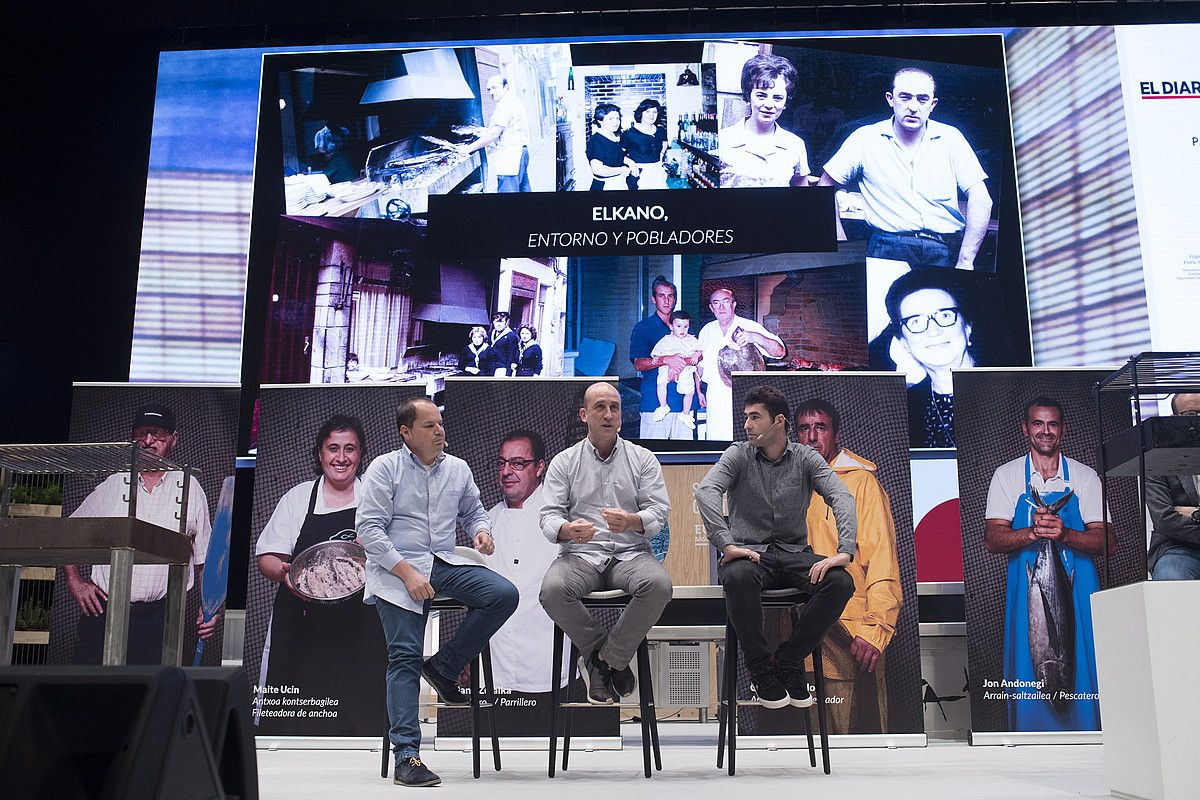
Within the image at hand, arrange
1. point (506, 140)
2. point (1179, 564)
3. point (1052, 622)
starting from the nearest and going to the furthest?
point (1179, 564) < point (1052, 622) < point (506, 140)

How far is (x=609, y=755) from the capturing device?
4.51 meters

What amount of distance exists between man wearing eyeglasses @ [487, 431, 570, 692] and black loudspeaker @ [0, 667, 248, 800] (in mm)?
3097

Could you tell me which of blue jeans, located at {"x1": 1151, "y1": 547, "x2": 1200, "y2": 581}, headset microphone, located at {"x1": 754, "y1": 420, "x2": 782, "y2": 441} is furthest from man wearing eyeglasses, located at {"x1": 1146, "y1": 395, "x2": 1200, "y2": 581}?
headset microphone, located at {"x1": 754, "y1": 420, "x2": 782, "y2": 441}

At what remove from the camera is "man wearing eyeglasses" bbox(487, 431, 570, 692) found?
4734mm

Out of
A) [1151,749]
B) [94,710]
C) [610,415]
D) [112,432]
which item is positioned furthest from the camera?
[112,432]

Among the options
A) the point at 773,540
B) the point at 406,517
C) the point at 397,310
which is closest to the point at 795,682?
the point at 773,540

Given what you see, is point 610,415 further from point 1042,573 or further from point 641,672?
point 1042,573

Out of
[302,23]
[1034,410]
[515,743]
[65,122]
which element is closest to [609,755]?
[515,743]

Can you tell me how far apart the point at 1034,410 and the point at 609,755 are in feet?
8.72

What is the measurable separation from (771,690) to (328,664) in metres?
2.35

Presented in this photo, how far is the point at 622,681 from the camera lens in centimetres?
360

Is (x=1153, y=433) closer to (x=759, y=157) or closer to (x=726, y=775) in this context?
(x=726, y=775)

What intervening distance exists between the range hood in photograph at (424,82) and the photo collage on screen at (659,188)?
0.02 meters

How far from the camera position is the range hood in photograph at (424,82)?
7508 millimetres
